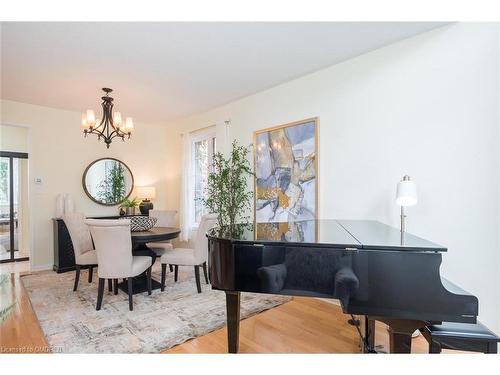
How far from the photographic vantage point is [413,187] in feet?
7.15

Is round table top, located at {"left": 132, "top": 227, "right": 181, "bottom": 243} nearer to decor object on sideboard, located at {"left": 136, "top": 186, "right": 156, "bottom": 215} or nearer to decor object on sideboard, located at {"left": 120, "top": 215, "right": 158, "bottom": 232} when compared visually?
decor object on sideboard, located at {"left": 120, "top": 215, "right": 158, "bottom": 232}

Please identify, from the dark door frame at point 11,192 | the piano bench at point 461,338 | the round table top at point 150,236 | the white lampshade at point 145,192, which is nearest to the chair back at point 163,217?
the white lampshade at point 145,192

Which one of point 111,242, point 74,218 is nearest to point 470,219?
point 111,242

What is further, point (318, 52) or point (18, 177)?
point (18, 177)

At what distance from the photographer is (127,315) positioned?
2689mm

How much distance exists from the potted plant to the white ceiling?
185 cm

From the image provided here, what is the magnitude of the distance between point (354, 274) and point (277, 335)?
118cm

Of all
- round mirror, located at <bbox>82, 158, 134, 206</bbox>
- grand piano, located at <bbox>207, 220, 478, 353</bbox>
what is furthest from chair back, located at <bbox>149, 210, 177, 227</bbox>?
grand piano, located at <bbox>207, 220, 478, 353</bbox>

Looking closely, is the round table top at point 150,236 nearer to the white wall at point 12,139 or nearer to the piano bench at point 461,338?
the piano bench at point 461,338

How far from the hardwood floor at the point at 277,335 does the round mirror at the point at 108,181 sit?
234cm

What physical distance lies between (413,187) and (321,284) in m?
1.19

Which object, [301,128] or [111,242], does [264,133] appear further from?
[111,242]

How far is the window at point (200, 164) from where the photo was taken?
4.85 meters
